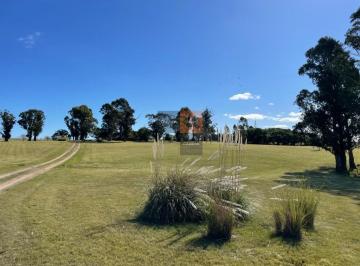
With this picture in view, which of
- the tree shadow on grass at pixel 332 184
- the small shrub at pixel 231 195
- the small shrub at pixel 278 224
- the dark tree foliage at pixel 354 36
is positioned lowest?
the tree shadow on grass at pixel 332 184

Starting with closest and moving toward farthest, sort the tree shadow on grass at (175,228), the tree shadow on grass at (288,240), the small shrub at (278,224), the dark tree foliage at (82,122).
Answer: the tree shadow on grass at (288,240), the tree shadow on grass at (175,228), the small shrub at (278,224), the dark tree foliage at (82,122)

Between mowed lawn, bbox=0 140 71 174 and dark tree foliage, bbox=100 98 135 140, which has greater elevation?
dark tree foliage, bbox=100 98 135 140

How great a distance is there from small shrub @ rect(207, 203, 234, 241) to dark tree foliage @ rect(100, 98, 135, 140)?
309 ft

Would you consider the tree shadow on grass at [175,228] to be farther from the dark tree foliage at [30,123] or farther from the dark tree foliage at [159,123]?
the dark tree foliage at [30,123]

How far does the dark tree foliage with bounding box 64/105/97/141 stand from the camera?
360ft

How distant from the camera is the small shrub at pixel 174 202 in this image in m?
7.93

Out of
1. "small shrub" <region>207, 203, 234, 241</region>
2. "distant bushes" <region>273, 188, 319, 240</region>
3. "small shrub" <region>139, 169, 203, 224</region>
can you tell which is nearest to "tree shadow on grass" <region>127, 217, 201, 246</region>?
"small shrub" <region>139, 169, 203, 224</region>

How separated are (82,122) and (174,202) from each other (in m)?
107

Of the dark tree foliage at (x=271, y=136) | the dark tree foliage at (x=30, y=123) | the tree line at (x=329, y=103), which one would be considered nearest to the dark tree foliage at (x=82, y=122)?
the dark tree foliage at (x=30, y=123)

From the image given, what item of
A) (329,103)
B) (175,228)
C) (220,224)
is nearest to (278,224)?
(220,224)

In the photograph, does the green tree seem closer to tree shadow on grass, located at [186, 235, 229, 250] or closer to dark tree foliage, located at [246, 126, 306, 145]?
dark tree foliage, located at [246, 126, 306, 145]

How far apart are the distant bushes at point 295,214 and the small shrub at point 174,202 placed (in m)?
1.74

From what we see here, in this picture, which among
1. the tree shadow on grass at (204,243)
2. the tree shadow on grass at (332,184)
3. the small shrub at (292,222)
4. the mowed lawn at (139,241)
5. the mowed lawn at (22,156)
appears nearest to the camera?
the mowed lawn at (139,241)

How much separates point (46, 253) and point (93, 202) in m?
4.64
